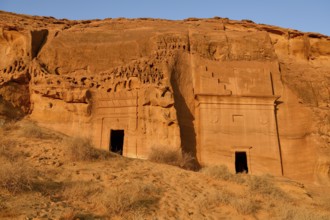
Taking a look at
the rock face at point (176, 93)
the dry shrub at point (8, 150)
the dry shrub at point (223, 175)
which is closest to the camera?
the dry shrub at point (8, 150)

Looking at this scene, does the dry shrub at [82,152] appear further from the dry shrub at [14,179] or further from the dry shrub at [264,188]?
the dry shrub at [264,188]

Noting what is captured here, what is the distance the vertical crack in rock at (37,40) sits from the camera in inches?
715

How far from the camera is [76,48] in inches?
721

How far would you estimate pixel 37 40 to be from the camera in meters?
18.6

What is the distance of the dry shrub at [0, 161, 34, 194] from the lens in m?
7.17

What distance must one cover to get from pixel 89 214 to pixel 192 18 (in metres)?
17.3

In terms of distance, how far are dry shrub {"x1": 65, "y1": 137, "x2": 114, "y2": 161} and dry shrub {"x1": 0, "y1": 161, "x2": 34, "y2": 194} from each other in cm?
263

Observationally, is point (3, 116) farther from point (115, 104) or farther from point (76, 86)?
point (115, 104)

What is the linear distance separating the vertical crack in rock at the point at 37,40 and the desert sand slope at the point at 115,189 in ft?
21.8

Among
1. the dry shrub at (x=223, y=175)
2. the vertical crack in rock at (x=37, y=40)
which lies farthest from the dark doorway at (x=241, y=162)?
the vertical crack in rock at (x=37, y=40)

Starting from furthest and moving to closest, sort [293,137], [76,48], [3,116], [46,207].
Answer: [76,48]
[293,137]
[3,116]
[46,207]

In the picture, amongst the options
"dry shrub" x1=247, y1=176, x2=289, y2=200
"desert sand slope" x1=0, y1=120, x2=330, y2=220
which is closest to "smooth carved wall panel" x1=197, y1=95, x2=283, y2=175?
"desert sand slope" x1=0, y1=120, x2=330, y2=220

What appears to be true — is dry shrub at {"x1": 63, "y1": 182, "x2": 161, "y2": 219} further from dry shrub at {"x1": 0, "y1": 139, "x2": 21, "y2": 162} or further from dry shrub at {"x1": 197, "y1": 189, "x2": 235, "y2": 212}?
dry shrub at {"x1": 0, "y1": 139, "x2": 21, "y2": 162}

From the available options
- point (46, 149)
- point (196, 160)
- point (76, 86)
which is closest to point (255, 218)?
point (46, 149)
